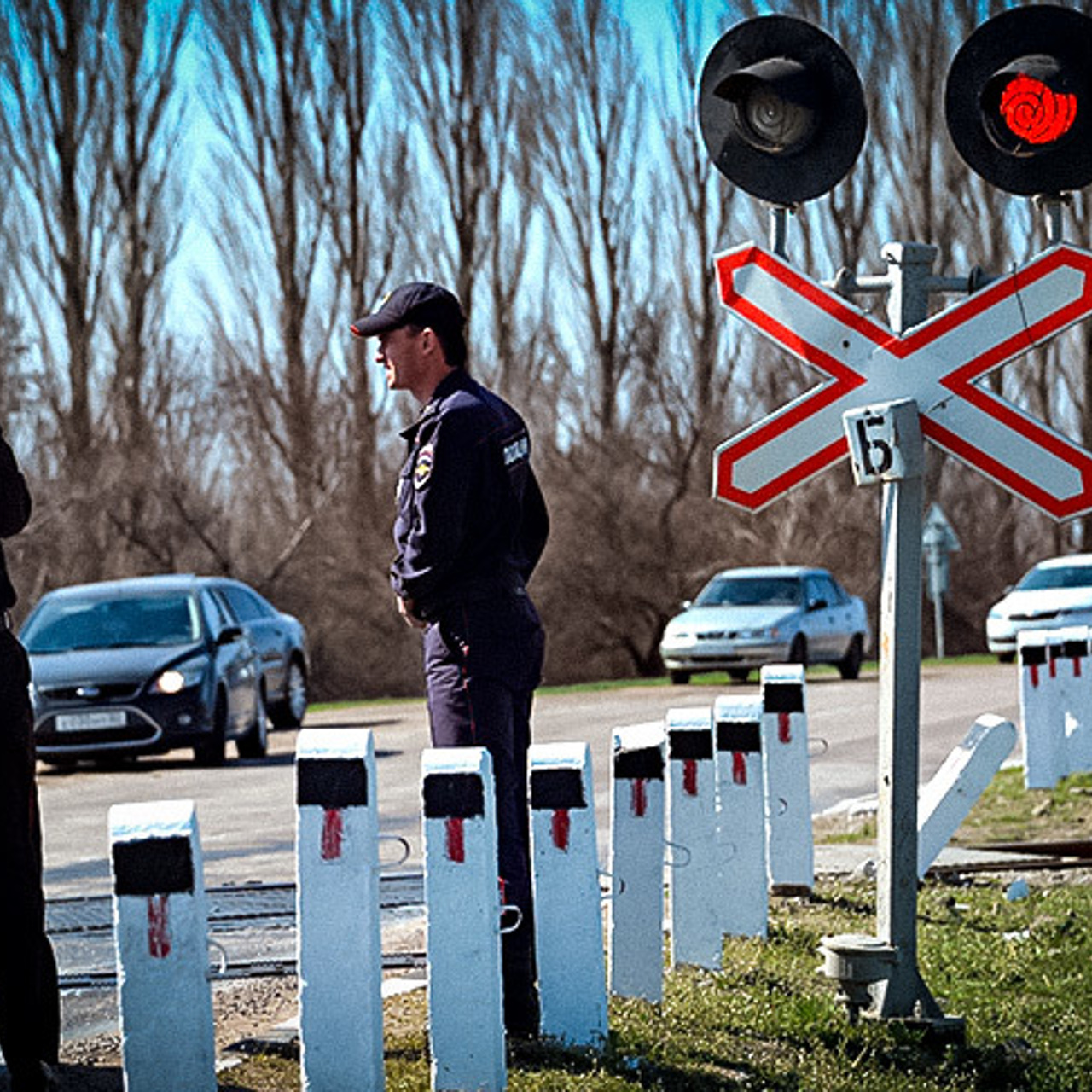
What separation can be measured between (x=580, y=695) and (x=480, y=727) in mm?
23862

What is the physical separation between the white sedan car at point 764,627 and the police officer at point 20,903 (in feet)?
84.6

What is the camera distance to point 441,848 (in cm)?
532

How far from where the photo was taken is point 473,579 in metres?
6.38

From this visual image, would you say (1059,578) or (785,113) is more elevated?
(785,113)

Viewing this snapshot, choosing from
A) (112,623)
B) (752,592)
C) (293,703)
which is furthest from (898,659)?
(752,592)

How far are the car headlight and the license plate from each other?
0.36 m

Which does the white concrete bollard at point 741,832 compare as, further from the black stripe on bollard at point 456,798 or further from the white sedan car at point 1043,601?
the white sedan car at point 1043,601

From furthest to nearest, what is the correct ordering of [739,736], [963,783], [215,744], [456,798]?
[215,744], [963,783], [739,736], [456,798]

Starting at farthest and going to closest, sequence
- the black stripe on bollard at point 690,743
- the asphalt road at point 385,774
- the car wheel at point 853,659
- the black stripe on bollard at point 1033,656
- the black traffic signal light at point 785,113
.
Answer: the car wheel at point 853,659 < the black stripe on bollard at point 1033,656 < the asphalt road at point 385,774 < the black stripe on bollard at point 690,743 < the black traffic signal light at point 785,113

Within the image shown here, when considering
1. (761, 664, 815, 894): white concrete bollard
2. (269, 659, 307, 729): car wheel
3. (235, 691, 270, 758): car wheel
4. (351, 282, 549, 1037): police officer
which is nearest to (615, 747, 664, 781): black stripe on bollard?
(351, 282, 549, 1037): police officer

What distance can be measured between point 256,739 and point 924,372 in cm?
1430

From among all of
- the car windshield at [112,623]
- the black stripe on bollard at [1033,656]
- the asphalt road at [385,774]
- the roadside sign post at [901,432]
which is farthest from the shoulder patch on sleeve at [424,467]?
the car windshield at [112,623]

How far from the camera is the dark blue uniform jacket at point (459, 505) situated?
6.32 m

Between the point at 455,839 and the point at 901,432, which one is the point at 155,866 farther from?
the point at 901,432
